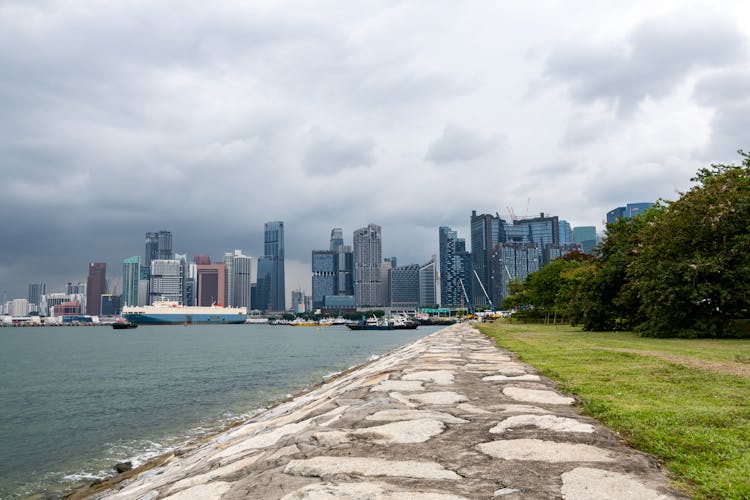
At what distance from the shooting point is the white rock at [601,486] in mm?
2629

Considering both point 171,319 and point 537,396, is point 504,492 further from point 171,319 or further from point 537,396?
point 171,319

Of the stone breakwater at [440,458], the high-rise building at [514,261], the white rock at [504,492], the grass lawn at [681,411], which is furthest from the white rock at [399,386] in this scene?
the high-rise building at [514,261]

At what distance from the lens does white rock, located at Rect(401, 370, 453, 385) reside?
284 inches

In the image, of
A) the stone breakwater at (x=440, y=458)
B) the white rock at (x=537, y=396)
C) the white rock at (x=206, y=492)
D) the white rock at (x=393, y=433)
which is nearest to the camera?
the stone breakwater at (x=440, y=458)

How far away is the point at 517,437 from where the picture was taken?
3873mm

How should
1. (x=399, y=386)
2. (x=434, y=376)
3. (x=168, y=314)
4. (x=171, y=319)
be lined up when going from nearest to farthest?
(x=399, y=386)
(x=434, y=376)
(x=168, y=314)
(x=171, y=319)

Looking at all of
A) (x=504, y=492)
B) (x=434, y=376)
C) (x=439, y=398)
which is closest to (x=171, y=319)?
(x=434, y=376)

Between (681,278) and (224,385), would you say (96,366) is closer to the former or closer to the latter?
(224,385)

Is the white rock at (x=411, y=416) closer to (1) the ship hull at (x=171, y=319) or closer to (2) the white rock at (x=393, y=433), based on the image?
(2) the white rock at (x=393, y=433)

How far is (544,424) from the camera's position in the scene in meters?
4.28

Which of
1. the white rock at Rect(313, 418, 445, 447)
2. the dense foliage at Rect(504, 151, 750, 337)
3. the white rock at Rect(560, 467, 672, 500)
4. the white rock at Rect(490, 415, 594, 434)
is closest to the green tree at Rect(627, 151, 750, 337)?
the dense foliage at Rect(504, 151, 750, 337)

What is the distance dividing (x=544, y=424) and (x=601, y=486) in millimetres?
A: 1544

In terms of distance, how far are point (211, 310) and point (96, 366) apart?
14328 centimetres

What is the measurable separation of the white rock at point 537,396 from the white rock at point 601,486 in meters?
2.54
